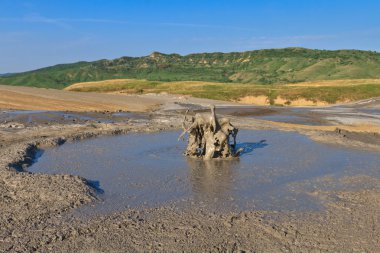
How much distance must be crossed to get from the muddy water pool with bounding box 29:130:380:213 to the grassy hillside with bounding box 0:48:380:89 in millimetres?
94609

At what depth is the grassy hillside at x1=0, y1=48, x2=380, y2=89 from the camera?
120250 millimetres

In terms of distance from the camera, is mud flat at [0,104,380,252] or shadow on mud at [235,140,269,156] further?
shadow on mud at [235,140,269,156]

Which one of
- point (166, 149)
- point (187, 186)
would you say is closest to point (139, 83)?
point (166, 149)

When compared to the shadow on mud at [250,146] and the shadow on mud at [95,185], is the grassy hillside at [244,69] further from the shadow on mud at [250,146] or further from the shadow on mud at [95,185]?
the shadow on mud at [95,185]

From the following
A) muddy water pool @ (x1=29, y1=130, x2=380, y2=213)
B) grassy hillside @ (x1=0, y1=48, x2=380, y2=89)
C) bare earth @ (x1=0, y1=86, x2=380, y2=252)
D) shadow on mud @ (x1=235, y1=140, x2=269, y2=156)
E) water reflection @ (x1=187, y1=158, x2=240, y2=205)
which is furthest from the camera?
grassy hillside @ (x1=0, y1=48, x2=380, y2=89)

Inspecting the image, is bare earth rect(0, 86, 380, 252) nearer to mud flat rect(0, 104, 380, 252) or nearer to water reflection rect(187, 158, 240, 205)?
mud flat rect(0, 104, 380, 252)

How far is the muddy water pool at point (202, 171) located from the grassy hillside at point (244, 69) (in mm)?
94609

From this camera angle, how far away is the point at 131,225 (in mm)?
10094

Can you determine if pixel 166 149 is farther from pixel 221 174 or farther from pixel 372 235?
pixel 372 235

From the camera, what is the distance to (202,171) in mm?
16141

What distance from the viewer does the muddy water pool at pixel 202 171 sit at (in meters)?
12.4

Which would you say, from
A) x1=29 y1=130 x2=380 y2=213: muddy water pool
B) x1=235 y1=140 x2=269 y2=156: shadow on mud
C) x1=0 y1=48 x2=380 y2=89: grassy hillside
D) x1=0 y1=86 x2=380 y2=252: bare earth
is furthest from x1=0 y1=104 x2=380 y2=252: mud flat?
x1=0 y1=48 x2=380 y2=89: grassy hillside

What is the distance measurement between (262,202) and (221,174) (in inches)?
142

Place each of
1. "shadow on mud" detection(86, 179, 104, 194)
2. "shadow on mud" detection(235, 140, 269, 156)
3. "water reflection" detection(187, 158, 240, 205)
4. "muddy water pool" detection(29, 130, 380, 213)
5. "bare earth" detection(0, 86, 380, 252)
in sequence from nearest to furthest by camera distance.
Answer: "bare earth" detection(0, 86, 380, 252) → "muddy water pool" detection(29, 130, 380, 213) → "water reflection" detection(187, 158, 240, 205) → "shadow on mud" detection(86, 179, 104, 194) → "shadow on mud" detection(235, 140, 269, 156)
